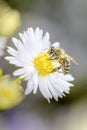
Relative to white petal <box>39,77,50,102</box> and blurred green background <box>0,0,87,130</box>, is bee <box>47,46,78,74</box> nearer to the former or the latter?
white petal <box>39,77,50,102</box>

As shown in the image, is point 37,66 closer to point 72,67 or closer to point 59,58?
point 59,58

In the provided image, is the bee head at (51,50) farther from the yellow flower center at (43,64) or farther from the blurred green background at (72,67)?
the blurred green background at (72,67)

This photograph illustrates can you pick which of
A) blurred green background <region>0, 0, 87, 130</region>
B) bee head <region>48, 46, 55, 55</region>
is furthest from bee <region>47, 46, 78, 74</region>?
blurred green background <region>0, 0, 87, 130</region>

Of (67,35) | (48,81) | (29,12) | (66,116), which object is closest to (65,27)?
(67,35)

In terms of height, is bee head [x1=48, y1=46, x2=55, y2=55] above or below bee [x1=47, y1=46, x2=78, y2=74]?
above

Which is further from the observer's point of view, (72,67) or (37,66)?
(72,67)

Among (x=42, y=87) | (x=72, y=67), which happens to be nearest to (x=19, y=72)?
(x=42, y=87)

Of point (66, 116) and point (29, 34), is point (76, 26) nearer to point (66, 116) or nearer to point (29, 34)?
point (66, 116)

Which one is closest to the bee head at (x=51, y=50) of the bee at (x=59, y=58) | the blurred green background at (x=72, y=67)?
the bee at (x=59, y=58)
